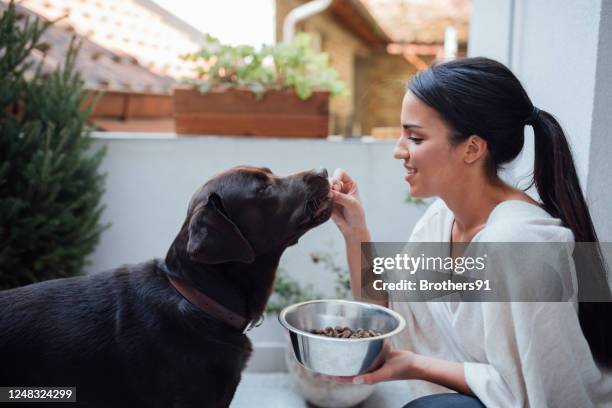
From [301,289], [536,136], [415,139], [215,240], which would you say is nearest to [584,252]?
[536,136]

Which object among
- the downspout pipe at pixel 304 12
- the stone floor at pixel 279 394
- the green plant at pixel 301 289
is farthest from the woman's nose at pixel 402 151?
the downspout pipe at pixel 304 12

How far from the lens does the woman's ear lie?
1887 mm

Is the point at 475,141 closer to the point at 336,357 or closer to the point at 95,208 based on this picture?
the point at 336,357

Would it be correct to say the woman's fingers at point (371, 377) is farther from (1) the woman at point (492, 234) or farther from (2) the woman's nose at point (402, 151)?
(2) the woman's nose at point (402, 151)

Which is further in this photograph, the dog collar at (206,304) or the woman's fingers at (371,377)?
the dog collar at (206,304)

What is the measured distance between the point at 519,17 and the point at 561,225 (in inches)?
59.3

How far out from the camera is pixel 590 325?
70.9 inches

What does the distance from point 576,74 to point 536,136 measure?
0.57 m

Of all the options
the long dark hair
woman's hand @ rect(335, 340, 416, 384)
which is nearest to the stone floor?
woman's hand @ rect(335, 340, 416, 384)

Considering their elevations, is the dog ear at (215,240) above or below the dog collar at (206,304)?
above

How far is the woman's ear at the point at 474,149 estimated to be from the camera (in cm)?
189

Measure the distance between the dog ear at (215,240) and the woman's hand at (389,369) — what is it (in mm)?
526

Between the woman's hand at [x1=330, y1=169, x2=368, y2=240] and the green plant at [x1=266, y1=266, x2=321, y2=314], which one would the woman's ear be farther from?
the green plant at [x1=266, y1=266, x2=321, y2=314]

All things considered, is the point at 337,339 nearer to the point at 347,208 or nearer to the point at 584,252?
the point at 347,208
